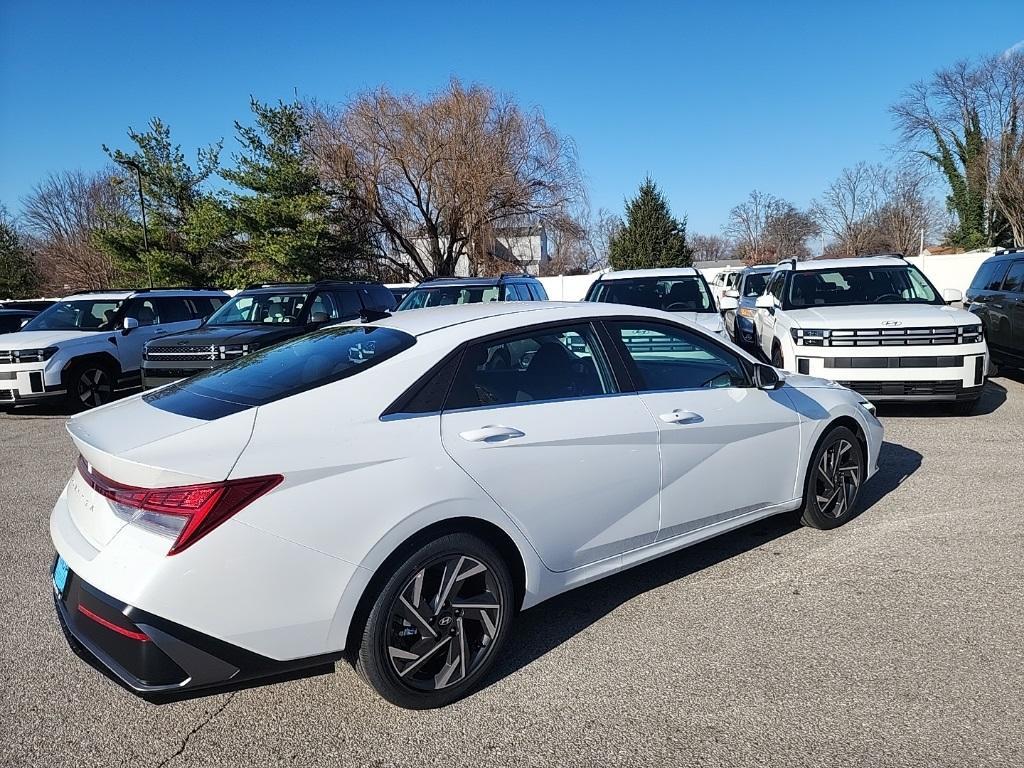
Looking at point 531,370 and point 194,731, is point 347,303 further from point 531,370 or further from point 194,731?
point 194,731

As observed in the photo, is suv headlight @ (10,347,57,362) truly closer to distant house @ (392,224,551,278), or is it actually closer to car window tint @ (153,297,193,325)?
car window tint @ (153,297,193,325)

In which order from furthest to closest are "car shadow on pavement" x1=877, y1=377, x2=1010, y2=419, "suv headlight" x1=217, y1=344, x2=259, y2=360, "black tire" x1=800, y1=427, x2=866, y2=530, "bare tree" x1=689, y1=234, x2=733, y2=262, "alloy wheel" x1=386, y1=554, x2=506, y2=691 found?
"bare tree" x1=689, y1=234, x2=733, y2=262 → "suv headlight" x1=217, y1=344, x2=259, y2=360 → "car shadow on pavement" x1=877, y1=377, x2=1010, y2=419 → "black tire" x1=800, y1=427, x2=866, y2=530 → "alloy wheel" x1=386, y1=554, x2=506, y2=691

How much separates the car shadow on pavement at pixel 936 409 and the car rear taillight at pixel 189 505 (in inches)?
320

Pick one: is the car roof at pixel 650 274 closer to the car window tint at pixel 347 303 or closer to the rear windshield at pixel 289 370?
the car window tint at pixel 347 303

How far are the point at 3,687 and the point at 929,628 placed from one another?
4.25m

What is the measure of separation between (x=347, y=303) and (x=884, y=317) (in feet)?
24.7

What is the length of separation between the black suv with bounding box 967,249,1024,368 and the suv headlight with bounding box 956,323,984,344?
8.09ft

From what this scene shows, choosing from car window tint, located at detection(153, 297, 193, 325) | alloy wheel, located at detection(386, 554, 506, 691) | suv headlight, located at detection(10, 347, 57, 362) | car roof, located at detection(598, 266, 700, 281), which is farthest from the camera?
car window tint, located at detection(153, 297, 193, 325)

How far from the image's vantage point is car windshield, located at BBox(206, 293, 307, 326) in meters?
10.6

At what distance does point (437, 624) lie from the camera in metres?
2.87

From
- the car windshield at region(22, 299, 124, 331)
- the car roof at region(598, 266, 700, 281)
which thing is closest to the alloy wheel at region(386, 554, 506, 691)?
the car roof at region(598, 266, 700, 281)

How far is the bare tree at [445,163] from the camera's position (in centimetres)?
3444

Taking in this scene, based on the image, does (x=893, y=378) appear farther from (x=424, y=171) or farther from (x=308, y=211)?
(x=424, y=171)

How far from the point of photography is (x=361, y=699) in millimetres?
2980
